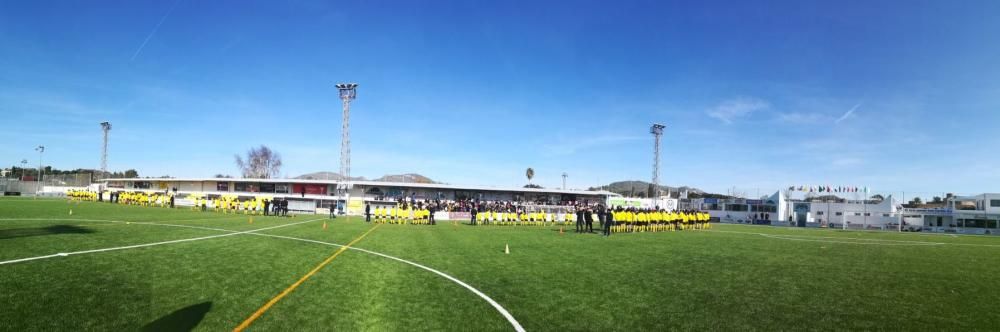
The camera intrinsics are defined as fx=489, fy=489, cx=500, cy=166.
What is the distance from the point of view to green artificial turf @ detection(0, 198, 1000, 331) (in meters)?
6.96

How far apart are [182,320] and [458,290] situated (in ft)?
14.9

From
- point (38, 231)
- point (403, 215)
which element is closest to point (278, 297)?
point (38, 231)

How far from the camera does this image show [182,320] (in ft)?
21.4

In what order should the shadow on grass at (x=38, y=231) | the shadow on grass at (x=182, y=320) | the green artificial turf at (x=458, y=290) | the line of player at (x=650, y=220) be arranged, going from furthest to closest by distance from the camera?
1. the line of player at (x=650, y=220)
2. the shadow on grass at (x=38, y=231)
3. the green artificial turf at (x=458, y=290)
4. the shadow on grass at (x=182, y=320)

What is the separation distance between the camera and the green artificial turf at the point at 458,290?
6965 mm

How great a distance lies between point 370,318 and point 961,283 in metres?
13.4

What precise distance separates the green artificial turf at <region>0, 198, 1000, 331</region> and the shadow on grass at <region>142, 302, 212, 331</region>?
0.09 feet

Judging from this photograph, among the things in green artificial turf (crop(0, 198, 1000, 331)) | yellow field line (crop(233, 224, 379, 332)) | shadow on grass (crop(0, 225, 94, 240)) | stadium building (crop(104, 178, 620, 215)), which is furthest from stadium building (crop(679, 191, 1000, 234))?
shadow on grass (crop(0, 225, 94, 240))

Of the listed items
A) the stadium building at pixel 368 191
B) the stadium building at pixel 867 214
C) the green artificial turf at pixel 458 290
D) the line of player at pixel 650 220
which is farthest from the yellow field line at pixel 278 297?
the stadium building at pixel 867 214

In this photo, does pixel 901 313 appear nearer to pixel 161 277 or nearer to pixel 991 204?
pixel 161 277

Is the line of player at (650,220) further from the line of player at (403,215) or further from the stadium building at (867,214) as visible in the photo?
the stadium building at (867,214)

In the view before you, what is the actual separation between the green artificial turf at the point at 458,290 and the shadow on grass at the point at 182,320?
0.09 feet

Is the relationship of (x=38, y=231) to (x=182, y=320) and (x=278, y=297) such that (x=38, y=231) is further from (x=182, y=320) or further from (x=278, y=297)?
(x=182, y=320)

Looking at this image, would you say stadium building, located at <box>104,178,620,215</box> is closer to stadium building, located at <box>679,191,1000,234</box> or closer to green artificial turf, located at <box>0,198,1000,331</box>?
stadium building, located at <box>679,191,1000,234</box>
